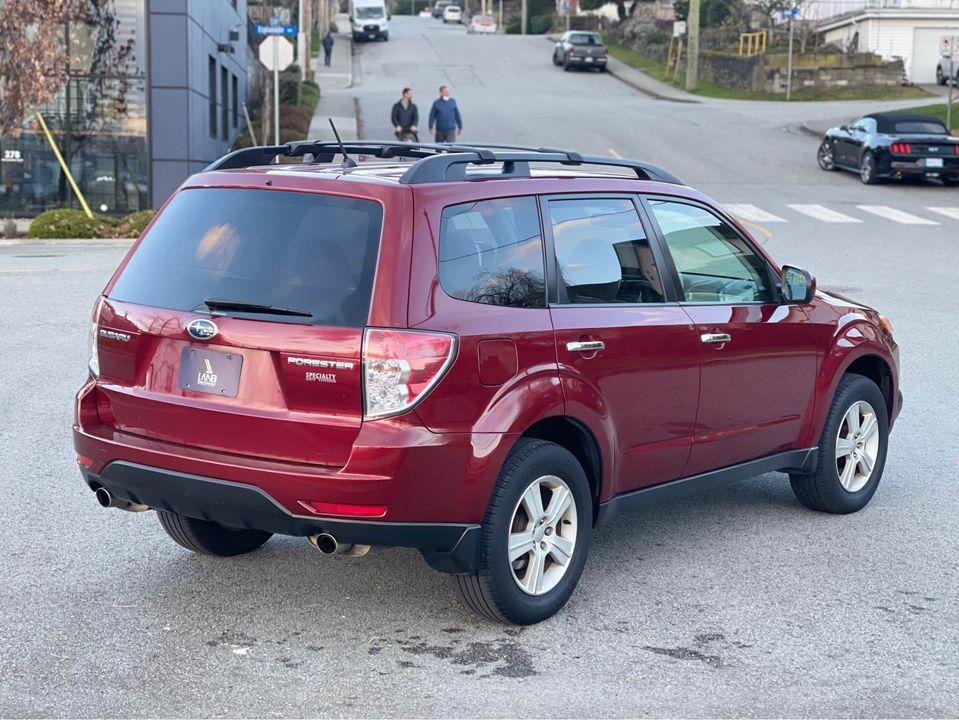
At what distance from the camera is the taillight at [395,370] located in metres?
Answer: 4.83

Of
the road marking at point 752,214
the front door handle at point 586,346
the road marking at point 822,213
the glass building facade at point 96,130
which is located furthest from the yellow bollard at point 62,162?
the front door handle at point 586,346

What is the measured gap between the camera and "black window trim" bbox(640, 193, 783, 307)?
6176 millimetres

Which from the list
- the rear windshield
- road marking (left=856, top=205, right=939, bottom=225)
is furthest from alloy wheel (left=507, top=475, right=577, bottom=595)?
road marking (left=856, top=205, right=939, bottom=225)

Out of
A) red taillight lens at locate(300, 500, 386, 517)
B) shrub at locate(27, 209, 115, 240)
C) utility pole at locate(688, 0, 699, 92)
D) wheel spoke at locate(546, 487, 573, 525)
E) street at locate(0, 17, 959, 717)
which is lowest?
shrub at locate(27, 209, 115, 240)

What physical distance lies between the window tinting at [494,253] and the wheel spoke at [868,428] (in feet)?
8.76

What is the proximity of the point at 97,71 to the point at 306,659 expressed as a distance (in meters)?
24.7

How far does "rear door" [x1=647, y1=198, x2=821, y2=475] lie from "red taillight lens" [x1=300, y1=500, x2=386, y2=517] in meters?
1.91

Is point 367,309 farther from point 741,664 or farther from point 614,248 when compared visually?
point 741,664

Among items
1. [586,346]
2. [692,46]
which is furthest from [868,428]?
[692,46]

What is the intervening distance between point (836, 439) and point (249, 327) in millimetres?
3472

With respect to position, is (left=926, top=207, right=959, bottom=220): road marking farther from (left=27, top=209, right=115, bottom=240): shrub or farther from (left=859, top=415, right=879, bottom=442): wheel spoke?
(left=859, top=415, right=879, bottom=442): wheel spoke

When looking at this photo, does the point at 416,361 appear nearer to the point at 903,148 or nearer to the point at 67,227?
the point at 67,227

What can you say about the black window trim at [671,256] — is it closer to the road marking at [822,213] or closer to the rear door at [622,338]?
the rear door at [622,338]

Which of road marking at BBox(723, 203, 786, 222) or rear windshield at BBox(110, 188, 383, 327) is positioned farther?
road marking at BBox(723, 203, 786, 222)
